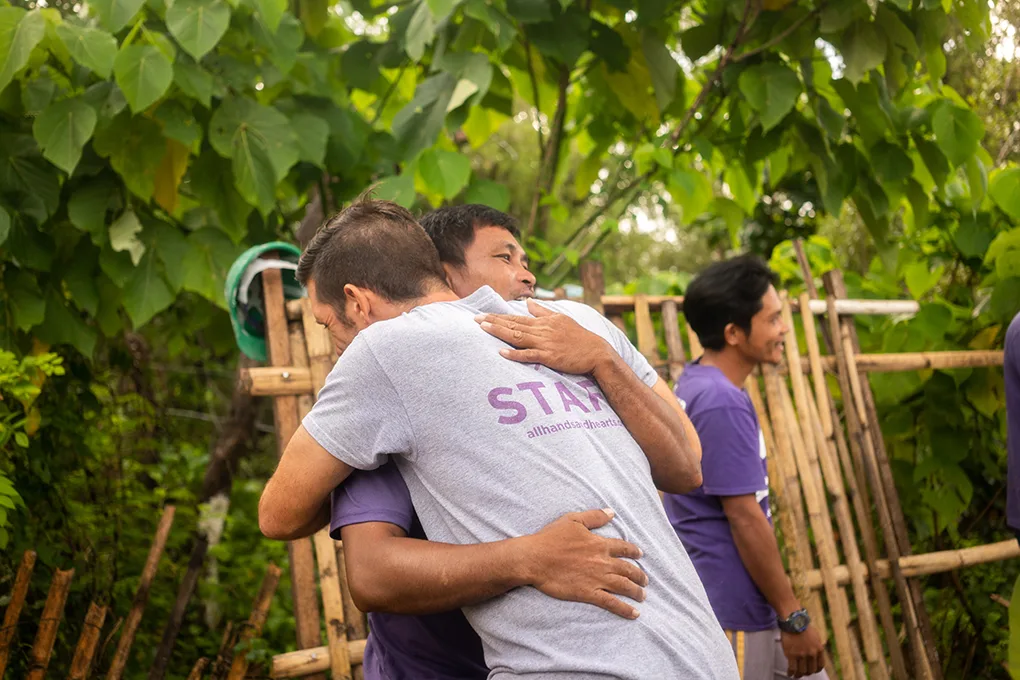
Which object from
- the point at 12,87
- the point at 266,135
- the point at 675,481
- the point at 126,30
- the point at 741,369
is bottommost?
the point at 675,481

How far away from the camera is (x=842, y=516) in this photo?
370cm

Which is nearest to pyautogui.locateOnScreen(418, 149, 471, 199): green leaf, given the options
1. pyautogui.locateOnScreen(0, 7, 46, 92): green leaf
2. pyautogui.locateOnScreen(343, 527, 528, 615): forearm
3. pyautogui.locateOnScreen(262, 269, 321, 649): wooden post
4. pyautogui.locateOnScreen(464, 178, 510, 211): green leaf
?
pyautogui.locateOnScreen(464, 178, 510, 211): green leaf

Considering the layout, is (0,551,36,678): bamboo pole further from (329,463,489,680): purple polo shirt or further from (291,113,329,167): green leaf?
(291,113,329,167): green leaf

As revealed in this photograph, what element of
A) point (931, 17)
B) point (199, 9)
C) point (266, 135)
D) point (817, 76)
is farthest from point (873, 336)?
point (199, 9)

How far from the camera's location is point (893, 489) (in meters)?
3.93

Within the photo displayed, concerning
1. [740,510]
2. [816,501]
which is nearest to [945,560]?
[816,501]

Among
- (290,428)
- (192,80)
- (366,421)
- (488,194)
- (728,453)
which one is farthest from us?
(488,194)

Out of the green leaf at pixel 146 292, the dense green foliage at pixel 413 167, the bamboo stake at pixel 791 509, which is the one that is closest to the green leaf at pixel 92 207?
the dense green foliage at pixel 413 167

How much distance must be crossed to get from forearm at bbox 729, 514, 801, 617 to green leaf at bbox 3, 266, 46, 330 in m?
2.25

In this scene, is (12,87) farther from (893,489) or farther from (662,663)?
(893,489)

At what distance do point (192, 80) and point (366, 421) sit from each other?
6.80 feet

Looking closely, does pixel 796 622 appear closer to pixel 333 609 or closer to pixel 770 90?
pixel 333 609

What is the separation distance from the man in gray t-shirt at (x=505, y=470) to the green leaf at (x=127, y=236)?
187cm

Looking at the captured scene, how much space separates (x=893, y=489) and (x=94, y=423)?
318cm
